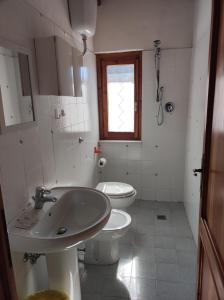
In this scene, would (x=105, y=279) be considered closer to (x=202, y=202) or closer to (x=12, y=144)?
(x=202, y=202)

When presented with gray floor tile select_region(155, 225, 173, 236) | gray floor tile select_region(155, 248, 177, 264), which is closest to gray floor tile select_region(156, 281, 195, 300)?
gray floor tile select_region(155, 248, 177, 264)

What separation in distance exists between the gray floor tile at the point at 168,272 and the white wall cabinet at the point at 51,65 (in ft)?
5.36

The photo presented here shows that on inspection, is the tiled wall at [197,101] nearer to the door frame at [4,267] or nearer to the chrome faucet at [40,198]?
the chrome faucet at [40,198]

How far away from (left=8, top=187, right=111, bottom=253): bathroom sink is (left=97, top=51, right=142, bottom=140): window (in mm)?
1578

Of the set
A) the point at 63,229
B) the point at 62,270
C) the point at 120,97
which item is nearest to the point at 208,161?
the point at 63,229

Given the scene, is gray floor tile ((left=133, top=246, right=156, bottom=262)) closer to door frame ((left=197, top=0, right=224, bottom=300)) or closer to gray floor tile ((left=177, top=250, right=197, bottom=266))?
gray floor tile ((left=177, top=250, right=197, bottom=266))

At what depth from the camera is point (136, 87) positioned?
2.80 metres

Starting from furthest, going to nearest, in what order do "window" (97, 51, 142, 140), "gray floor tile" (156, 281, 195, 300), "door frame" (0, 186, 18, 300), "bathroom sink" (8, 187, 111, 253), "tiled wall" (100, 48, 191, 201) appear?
"window" (97, 51, 142, 140) → "tiled wall" (100, 48, 191, 201) → "gray floor tile" (156, 281, 195, 300) → "bathroom sink" (8, 187, 111, 253) → "door frame" (0, 186, 18, 300)

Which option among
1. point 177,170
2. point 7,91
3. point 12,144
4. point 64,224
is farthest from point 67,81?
point 177,170

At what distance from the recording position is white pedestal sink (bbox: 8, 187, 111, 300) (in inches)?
40.2

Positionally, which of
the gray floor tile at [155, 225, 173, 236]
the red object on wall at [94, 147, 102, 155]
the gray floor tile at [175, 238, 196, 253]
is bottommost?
the gray floor tile at [175, 238, 196, 253]

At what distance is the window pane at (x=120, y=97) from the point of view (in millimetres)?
2805

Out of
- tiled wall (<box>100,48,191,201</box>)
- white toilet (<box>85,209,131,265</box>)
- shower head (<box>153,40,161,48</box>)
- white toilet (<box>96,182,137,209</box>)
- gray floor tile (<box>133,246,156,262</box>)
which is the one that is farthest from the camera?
tiled wall (<box>100,48,191,201</box>)

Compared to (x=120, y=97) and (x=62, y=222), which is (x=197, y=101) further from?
(x=62, y=222)
